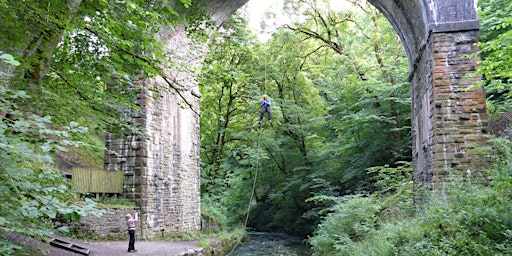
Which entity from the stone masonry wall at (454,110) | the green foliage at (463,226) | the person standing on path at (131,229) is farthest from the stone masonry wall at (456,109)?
the person standing on path at (131,229)

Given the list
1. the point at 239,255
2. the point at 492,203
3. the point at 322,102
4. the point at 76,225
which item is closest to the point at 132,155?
the point at 76,225

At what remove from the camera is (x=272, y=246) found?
15.5m

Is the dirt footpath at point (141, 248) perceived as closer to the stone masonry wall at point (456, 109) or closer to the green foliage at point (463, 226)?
the green foliage at point (463, 226)

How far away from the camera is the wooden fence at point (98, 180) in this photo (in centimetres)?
983

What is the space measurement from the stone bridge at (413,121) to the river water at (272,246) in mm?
2089

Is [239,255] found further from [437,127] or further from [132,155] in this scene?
[437,127]

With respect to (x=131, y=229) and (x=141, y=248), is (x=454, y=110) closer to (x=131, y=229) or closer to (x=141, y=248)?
(x=131, y=229)

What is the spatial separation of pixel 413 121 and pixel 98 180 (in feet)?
27.1

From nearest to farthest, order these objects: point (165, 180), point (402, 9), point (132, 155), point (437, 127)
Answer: point (437, 127) → point (402, 9) → point (132, 155) → point (165, 180)

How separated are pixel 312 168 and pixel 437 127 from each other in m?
10.9

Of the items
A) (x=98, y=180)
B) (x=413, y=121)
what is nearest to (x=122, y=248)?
(x=98, y=180)

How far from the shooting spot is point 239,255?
1317cm

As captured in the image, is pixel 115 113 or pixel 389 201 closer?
pixel 115 113

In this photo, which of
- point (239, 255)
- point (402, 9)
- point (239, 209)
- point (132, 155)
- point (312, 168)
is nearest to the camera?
point (402, 9)
